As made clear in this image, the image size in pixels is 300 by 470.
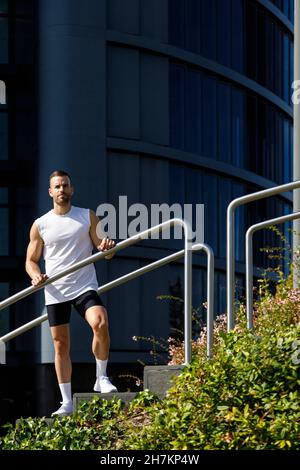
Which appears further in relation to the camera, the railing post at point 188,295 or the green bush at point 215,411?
the railing post at point 188,295

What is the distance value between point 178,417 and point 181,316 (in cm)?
2372

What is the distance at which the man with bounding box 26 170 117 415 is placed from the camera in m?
10.3

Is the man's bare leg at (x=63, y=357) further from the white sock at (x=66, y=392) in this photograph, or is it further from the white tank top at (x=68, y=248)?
the white tank top at (x=68, y=248)

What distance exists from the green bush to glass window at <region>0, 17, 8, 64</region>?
23.9 metres

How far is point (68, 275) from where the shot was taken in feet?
34.3

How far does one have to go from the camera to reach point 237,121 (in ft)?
116

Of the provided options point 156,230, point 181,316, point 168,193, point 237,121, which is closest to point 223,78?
point 237,121

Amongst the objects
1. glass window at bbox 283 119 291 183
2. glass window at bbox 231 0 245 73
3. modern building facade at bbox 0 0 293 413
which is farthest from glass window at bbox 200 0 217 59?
glass window at bbox 283 119 291 183

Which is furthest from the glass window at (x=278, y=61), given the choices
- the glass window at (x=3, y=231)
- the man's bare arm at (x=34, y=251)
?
the man's bare arm at (x=34, y=251)

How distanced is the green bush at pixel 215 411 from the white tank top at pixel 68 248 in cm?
98

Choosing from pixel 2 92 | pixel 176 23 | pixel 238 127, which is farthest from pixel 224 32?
pixel 2 92

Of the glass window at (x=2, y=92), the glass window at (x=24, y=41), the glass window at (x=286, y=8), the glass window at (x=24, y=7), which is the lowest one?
the glass window at (x=2, y=92)

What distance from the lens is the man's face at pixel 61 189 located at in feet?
33.8

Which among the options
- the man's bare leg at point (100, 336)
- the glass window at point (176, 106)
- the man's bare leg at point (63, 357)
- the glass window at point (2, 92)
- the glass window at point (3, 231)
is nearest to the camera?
the man's bare leg at point (100, 336)
